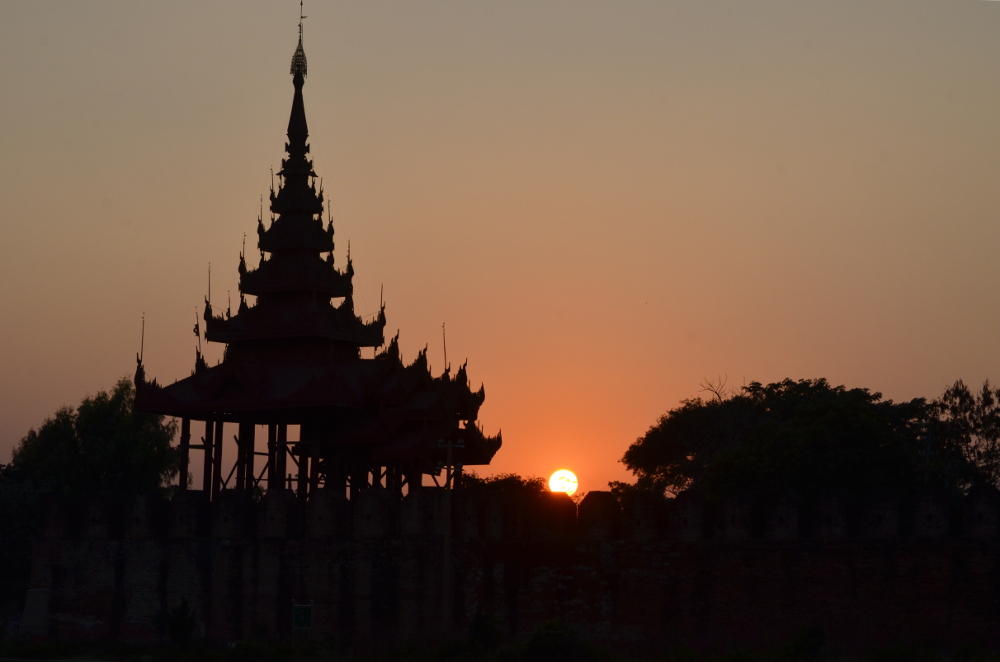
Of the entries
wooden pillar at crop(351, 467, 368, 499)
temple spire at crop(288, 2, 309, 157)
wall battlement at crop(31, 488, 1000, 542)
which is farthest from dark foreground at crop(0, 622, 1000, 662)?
temple spire at crop(288, 2, 309, 157)

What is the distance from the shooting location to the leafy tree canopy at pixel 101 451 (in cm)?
7050

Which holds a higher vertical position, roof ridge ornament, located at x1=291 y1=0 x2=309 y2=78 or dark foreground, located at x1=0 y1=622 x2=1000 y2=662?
roof ridge ornament, located at x1=291 y1=0 x2=309 y2=78

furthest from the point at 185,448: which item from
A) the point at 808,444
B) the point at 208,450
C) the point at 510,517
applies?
the point at 808,444

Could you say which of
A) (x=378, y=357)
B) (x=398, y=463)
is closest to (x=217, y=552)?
(x=398, y=463)

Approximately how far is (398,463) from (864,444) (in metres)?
15.3

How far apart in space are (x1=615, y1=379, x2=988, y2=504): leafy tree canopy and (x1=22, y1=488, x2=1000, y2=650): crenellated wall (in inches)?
133

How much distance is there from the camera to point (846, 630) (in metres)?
33.9

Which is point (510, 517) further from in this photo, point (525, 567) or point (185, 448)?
point (185, 448)

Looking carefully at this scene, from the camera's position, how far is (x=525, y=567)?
37.4m

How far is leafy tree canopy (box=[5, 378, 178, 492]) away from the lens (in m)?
70.5

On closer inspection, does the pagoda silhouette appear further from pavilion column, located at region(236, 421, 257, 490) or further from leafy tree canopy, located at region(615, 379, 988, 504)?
leafy tree canopy, located at region(615, 379, 988, 504)

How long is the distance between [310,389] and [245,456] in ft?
13.8

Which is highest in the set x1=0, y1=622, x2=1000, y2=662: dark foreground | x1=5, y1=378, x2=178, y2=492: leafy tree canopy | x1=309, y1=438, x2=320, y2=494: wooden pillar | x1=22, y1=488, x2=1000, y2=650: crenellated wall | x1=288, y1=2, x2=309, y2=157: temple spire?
x1=288, y1=2, x2=309, y2=157: temple spire

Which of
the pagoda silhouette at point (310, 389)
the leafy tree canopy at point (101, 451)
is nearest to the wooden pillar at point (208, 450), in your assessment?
the pagoda silhouette at point (310, 389)
